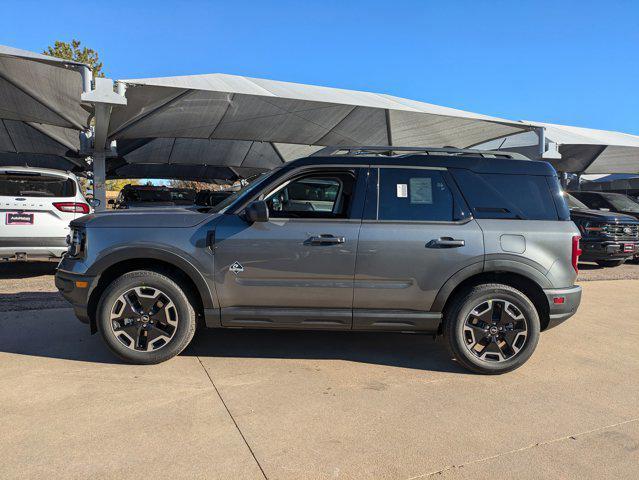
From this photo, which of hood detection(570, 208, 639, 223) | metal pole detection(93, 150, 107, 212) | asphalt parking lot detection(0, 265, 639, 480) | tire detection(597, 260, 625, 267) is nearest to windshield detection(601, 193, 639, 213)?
tire detection(597, 260, 625, 267)

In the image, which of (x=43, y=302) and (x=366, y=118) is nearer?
(x=43, y=302)

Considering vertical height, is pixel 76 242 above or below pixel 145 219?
below

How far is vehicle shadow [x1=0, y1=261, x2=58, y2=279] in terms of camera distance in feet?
26.4

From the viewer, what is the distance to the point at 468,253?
12.7 feet

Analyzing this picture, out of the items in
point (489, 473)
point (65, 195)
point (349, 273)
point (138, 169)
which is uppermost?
point (138, 169)

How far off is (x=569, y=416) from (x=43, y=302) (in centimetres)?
610

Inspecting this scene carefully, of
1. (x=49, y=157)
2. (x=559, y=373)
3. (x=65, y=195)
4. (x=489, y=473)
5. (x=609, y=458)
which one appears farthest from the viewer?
(x=49, y=157)

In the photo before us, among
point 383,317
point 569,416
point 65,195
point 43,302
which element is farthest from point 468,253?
point 65,195

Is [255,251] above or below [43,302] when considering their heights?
above

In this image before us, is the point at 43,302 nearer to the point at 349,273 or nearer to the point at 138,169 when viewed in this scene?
the point at 349,273

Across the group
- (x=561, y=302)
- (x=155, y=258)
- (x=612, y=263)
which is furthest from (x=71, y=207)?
(x=612, y=263)

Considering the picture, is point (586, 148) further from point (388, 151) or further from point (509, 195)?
point (388, 151)

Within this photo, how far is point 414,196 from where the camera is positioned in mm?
3994

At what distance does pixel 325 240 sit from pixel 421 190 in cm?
97
